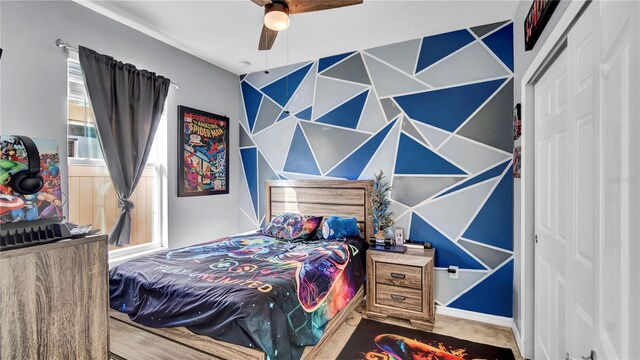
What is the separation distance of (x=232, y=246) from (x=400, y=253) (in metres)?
1.68

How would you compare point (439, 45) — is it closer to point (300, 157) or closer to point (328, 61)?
point (328, 61)

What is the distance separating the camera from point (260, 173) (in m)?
4.21

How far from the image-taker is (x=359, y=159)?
3.50 m

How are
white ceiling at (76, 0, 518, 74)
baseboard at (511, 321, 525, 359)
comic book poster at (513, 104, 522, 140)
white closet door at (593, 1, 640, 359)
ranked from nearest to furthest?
white closet door at (593, 1, 640, 359), baseboard at (511, 321, 525, 359), comic book poster at (513, 104, 522, 140), white ceiling at (76, 0, 518, 74)

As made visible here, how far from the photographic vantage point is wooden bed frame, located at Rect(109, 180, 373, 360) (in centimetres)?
174

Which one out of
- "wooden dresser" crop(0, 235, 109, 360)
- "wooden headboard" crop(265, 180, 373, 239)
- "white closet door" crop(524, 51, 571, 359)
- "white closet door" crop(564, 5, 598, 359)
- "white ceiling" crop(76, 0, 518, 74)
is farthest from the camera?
"wooden headboard" crop(265, 180, 373, 239)

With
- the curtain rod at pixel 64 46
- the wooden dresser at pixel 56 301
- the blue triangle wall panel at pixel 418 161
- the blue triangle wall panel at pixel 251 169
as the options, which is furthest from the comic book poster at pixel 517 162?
the curtain rod at pixel 64 46

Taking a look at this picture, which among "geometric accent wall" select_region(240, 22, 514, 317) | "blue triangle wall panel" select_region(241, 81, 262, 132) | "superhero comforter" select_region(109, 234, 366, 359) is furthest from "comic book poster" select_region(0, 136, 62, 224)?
"blue triangle wall panel" select_region(241, 81, 262, 132)

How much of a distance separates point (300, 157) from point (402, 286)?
203cm

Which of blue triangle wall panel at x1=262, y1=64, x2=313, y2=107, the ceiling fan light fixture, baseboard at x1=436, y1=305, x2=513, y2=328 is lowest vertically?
baseboard at x1=436, y1=305, x2=513, y2=328

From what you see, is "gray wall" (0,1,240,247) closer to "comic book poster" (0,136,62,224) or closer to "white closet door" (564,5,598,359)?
"comic book poster" (0,136,62,224)

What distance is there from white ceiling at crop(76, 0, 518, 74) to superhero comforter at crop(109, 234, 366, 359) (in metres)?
2.21

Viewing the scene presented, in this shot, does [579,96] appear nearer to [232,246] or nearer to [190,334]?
[190,334]

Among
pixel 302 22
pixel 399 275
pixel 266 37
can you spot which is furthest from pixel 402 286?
pixel 302 22
